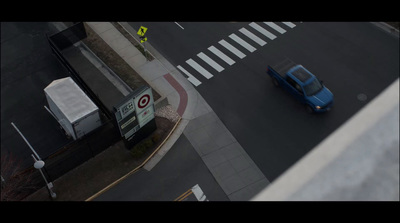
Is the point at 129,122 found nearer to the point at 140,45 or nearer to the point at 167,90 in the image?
the point at 167,90

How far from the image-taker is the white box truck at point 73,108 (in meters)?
26.7

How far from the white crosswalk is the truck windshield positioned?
20.1ft

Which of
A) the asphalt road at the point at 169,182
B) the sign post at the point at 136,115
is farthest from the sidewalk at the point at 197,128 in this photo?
the sign post at the point at 136,115

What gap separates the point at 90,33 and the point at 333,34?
19.3m

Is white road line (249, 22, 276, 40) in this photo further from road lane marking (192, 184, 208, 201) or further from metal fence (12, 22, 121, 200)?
road lane marking (192, 184, 208, 201)

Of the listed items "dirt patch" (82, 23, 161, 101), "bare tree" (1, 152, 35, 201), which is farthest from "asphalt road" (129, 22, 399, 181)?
"bare tree" (1, 152, 35, 201)

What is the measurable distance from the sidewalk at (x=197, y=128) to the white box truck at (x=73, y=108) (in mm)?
4575

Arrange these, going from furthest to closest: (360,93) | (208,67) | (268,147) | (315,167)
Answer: (208,67), (360,93), (268,147), (315,167)

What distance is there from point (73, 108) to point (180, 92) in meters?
7.80

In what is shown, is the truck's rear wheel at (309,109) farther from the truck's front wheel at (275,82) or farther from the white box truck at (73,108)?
the white box truck at (73,108)

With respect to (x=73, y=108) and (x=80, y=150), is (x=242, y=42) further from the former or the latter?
(x=80, y=150)

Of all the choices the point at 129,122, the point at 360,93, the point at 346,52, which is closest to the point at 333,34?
the point at 346,52

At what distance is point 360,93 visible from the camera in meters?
30.3

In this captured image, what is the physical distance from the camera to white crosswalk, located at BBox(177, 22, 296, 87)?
106ft
